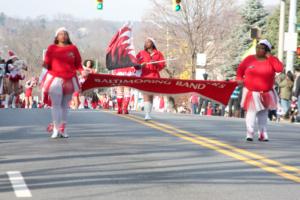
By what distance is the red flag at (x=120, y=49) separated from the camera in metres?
23.5

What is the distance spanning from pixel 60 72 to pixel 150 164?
4440mm

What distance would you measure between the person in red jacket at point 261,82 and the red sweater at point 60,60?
9.69 feet

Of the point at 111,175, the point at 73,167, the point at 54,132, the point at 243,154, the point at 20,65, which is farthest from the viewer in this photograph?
the point at 20,65

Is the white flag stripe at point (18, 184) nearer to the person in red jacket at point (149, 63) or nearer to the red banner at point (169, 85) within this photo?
the red banner at point (169, 85)

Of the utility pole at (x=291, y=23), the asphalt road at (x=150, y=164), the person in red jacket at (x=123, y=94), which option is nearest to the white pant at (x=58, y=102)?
the asphalt road at (x=150, y=164)

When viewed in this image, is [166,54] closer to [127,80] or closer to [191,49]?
[191,49]

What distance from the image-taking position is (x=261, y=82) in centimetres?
1554

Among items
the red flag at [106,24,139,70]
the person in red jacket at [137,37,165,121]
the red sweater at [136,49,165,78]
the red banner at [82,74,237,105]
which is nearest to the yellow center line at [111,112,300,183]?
the red banner at [82,74,237,105]

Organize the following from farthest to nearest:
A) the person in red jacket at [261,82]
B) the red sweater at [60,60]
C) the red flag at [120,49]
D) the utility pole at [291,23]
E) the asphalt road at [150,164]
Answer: the utility pole at [291,23] → the red flag at [120,49] → the person in red jacket at [261,82] → the red sweater at [60,60] → the asphalt road at [150,164]

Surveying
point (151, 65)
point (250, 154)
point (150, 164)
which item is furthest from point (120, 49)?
point (150, 164)

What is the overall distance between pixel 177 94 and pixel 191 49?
51.8 meters

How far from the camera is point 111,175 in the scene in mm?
10039

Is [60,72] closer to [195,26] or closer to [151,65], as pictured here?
[151,65]

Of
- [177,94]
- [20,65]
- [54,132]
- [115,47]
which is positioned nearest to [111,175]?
[54,132]
